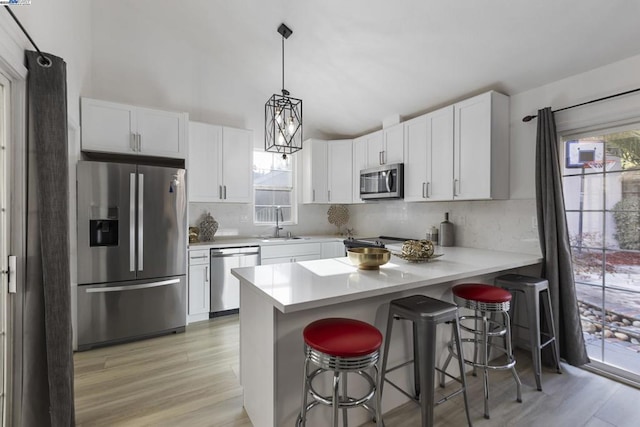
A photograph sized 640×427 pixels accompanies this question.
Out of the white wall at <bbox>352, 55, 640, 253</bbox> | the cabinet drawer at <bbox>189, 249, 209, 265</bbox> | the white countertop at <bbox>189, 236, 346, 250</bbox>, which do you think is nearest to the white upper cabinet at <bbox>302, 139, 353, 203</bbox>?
the white countertop at <bbox>189, 236, 346, 250</bbox>

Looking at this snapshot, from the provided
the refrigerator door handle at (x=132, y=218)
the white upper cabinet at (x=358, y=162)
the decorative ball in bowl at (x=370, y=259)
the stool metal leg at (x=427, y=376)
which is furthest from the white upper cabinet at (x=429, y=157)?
the refrigerator door handle at (x=132, y=218)

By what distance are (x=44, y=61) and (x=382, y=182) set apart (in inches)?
127

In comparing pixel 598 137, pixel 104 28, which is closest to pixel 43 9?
pixel 104 28

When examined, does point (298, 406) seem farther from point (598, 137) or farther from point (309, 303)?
point (598, 137)

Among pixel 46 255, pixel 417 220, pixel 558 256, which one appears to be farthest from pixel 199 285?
pixel 558 256

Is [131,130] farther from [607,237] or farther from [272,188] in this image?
[607,237]

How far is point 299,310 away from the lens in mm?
1472

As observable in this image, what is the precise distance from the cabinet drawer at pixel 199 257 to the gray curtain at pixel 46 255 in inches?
73.6

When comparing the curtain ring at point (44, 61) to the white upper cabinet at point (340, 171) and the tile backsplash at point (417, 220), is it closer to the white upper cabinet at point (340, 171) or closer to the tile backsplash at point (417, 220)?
the tile backsplash at point (417, 220)

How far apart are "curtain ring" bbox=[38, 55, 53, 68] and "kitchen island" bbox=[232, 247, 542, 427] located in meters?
1.47

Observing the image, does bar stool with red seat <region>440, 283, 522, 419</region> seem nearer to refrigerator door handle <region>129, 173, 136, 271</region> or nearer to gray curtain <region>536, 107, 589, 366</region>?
gray curtain <region>536, 107, 589, 366</region>

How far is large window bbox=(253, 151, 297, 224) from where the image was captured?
4590 mm

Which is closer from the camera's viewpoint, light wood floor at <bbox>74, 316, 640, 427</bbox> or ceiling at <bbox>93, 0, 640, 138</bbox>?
light wood floor at <bbox>74, 316, 640, 427</bbox>

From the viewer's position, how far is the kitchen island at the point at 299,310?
1.56m
